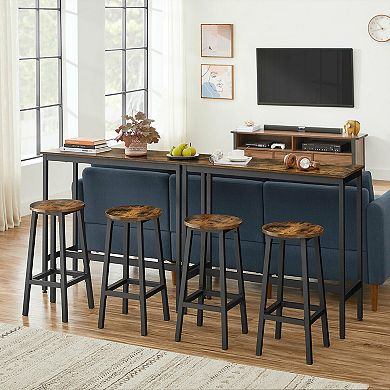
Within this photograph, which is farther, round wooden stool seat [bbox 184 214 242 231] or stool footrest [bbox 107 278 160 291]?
stool footrest [bbox 107 278 160 291]

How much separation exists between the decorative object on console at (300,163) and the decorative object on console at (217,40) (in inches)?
250

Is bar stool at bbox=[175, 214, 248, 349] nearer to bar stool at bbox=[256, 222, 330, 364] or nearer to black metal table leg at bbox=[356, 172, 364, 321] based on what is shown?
bar stool at bbox=[256, 222, 330, 364]

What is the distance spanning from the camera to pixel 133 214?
5770mm

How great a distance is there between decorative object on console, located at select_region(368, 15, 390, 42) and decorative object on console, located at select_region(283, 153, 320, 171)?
18.4 ft

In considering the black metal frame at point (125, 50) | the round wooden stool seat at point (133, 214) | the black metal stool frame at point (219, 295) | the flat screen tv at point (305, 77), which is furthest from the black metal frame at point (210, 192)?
the flat screen tv at point (305, 77)

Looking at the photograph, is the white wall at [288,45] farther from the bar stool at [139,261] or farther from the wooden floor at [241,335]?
the bar stool at [139,261]

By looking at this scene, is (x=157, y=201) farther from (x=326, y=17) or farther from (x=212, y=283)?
(x=326, y=17)

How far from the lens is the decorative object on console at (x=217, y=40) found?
1192 centimetres

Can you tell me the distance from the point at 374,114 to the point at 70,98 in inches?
147

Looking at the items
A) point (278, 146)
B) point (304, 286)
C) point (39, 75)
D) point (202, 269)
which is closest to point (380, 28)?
point (278, 146)

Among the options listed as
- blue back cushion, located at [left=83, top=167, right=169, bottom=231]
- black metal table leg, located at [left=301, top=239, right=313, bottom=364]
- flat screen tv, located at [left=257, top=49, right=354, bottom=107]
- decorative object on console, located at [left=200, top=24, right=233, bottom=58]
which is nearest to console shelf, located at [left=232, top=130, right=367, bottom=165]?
flat screen tv, located at [left=257, top=49, right=354, bottom=107]

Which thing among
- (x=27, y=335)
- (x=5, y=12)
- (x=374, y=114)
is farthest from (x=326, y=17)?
(x=27, y=335)

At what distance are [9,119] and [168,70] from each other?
366cm

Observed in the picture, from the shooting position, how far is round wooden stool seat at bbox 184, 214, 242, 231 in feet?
17.7
